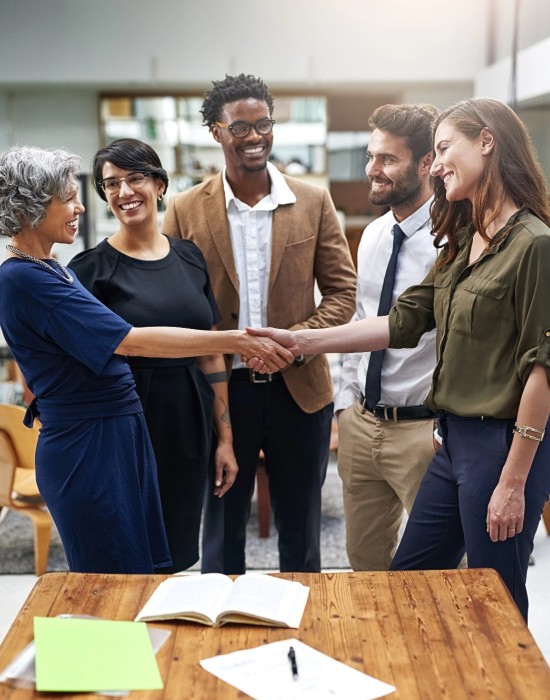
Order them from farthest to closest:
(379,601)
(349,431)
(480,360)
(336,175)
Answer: (336,175)
(349,431)
(480,360)
(379,601)

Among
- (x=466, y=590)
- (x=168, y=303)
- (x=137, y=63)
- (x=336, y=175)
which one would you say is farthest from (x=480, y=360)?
(x=336, y=175)

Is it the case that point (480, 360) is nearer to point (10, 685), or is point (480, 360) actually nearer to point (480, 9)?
point (10, 685)

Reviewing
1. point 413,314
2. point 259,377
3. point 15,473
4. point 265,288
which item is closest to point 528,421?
point 413,314

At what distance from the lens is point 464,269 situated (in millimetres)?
2012

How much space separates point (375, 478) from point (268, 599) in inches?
37.3

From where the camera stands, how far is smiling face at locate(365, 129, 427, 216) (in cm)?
246

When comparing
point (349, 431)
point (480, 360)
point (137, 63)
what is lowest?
point (349, 431)

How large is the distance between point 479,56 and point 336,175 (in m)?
1.61

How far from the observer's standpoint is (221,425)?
2.60 meters

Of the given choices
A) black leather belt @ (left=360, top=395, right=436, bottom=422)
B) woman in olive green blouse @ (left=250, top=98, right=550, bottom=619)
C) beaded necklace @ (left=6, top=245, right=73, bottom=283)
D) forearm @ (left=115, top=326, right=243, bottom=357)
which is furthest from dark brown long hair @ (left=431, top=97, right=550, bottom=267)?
beaded necklace @ (left=6, top=245, right=73, bottom=283)

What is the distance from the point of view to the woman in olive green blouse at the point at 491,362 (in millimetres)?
1833

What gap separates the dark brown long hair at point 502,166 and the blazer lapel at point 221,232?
2.88 ft

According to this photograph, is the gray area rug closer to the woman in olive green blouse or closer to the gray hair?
the woman in olive green blouse

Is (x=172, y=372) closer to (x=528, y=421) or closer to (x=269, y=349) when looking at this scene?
(x=269, y=349)
